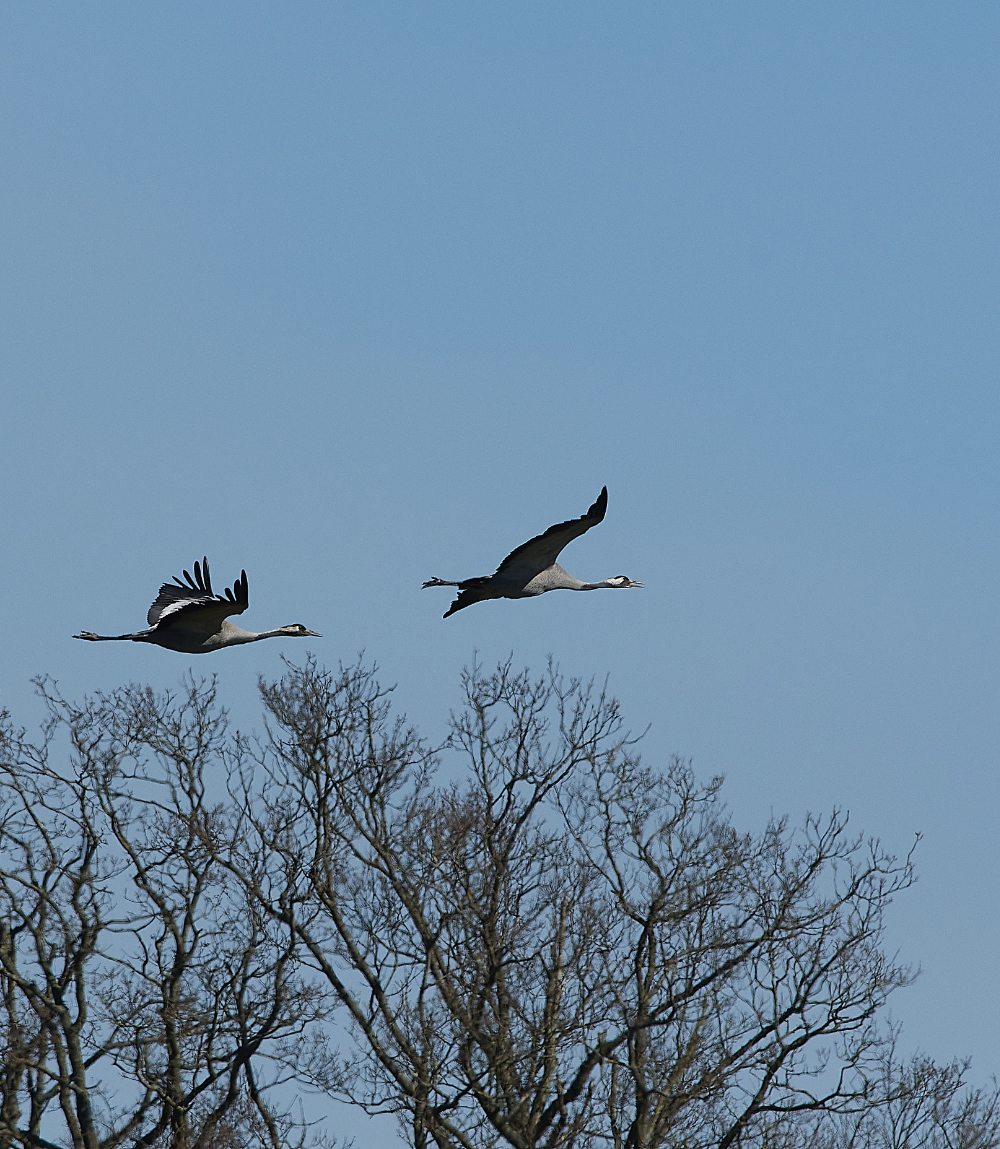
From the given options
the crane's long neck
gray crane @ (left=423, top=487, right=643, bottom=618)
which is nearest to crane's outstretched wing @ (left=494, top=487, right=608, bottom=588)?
gray crane @ (left=423, top=487, right=643, bottom=618)

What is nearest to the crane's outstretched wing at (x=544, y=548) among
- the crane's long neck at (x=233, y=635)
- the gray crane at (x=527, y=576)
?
the gray crane at (x=527, y=576)

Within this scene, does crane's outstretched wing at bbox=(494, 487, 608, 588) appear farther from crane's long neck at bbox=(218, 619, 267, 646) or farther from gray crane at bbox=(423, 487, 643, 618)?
crane's long neck at bbox=(218, 619, 267, 646)

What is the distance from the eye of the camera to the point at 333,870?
3136 cm

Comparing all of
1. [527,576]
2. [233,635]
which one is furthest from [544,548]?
[233,635]

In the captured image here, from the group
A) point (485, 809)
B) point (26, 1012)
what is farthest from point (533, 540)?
point (26, 1012)

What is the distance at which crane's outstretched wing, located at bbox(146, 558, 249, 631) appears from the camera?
26.9 metres

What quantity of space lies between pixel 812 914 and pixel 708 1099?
3.04 metres

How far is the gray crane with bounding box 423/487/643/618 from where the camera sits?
2822 centimetres

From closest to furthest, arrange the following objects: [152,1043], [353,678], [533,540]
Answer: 1. [533,540]
2. [152,1043]
3. [353,678]

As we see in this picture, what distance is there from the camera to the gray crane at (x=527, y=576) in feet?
92.6

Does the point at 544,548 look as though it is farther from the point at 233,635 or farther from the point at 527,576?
the point at 233,635

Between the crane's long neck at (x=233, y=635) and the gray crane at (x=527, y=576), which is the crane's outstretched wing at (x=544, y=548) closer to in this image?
the gray crane at (x=527, y=576)

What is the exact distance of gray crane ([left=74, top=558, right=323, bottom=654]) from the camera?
2734 centimetres

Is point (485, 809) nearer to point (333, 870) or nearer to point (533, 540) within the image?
point (333, 870)
